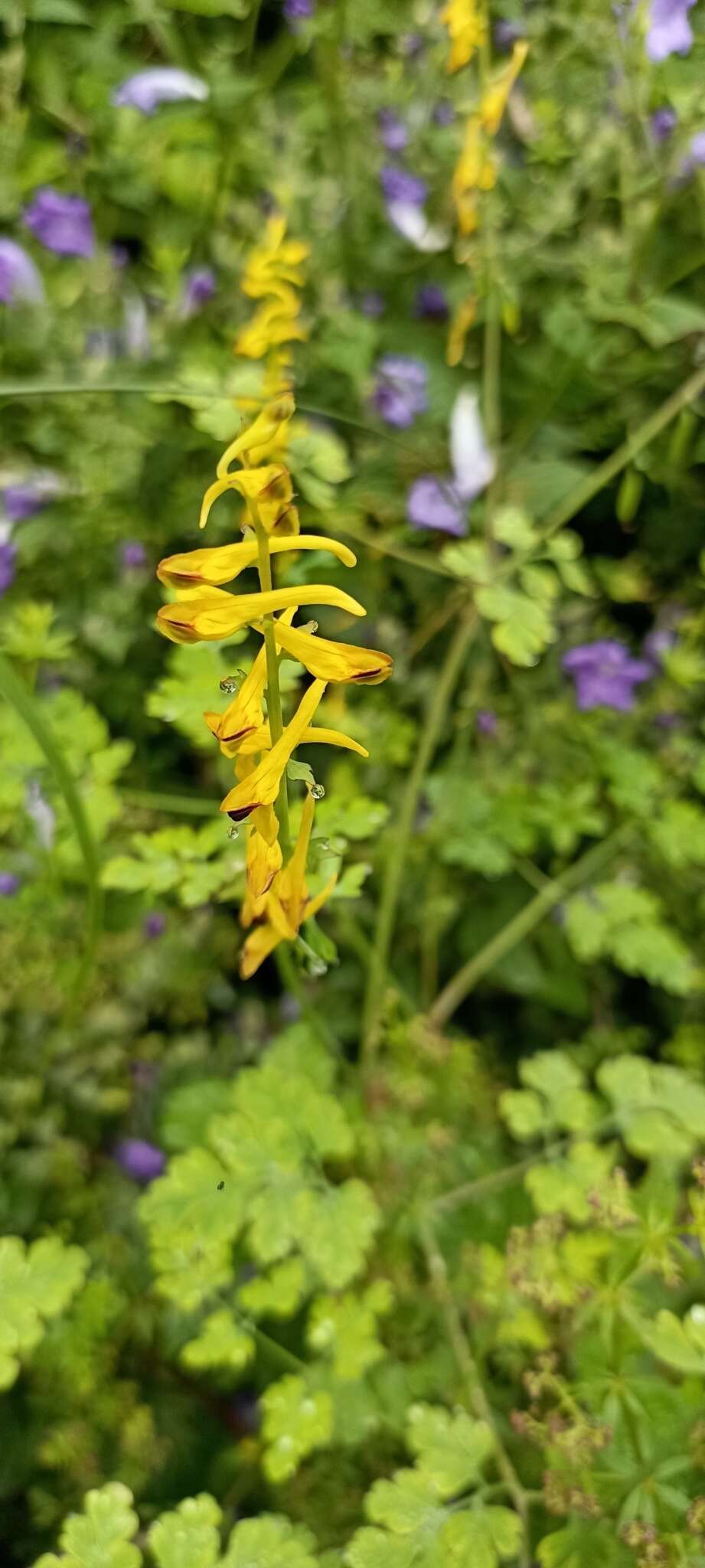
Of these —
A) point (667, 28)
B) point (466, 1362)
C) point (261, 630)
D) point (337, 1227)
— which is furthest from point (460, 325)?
point (466, 1362)

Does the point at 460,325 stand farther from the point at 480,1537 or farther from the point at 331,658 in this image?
the point at 480,1537

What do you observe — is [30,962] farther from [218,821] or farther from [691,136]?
[691,136]

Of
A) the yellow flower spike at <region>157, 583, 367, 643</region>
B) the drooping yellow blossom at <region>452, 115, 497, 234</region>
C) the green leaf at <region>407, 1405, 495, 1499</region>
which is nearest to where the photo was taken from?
the yellow flower spike at <region>157, 583, 367, 643</region>

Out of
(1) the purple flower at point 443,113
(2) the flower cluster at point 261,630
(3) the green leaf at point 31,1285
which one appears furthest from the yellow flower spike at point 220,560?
(1) the purple flower at point 443,113

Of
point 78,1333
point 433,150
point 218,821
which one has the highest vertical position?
point 433,150

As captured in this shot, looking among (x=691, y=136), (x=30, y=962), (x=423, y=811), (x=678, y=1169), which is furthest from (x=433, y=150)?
(x=678, y=1169)

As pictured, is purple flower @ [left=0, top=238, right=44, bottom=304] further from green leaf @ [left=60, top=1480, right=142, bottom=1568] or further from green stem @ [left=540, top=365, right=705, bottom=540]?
green leaf @ [left=60, top=1480, right=142, bottom=1568]

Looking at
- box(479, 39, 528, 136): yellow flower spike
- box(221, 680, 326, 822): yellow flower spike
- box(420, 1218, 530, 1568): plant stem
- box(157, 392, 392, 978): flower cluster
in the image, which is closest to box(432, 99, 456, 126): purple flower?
box(479, 39, 528, 136): yellow flower spike
